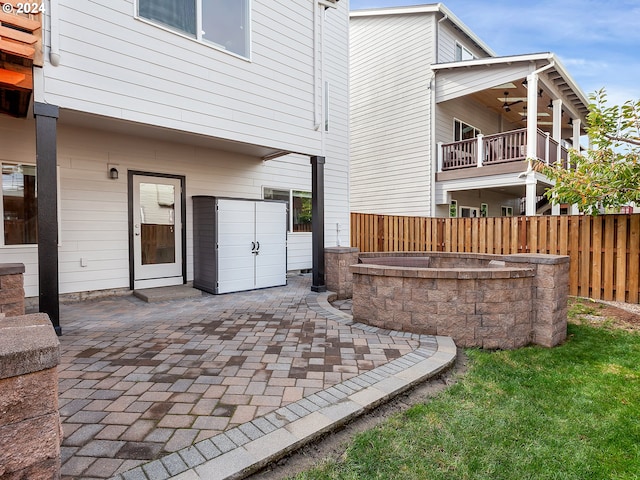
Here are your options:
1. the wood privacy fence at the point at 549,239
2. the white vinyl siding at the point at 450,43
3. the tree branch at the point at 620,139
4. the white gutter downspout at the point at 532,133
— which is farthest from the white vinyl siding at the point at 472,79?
the wood privacy fence at the point at 549,239

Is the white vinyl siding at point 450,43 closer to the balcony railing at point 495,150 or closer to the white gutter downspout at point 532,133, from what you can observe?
the balcony railing at point 495,150

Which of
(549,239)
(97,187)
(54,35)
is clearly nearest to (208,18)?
(54,35)

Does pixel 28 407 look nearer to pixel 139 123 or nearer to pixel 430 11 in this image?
pixel 139 123

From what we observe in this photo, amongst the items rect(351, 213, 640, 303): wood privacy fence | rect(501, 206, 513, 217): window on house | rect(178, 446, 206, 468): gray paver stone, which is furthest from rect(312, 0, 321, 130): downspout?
rect(501, 206, 513, 217): window on house

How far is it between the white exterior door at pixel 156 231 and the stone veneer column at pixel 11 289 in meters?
3.15

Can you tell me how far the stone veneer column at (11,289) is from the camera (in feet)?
11.2

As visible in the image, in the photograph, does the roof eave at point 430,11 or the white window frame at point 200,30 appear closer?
the white window frame at point 200,30

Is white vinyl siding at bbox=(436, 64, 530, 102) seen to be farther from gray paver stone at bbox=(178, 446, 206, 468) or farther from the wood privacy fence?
gray paver stone at bbox=(178, 446, 206, 468)

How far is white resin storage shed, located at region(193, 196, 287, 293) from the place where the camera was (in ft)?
21.8

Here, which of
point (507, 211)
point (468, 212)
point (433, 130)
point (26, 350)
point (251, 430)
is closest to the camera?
point (26, 350)

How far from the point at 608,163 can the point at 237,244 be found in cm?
722

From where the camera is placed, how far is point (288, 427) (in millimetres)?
2230

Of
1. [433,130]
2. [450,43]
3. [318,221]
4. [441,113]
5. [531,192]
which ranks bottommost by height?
[318,221]

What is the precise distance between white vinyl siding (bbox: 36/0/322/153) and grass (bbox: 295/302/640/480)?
16.5 feet
